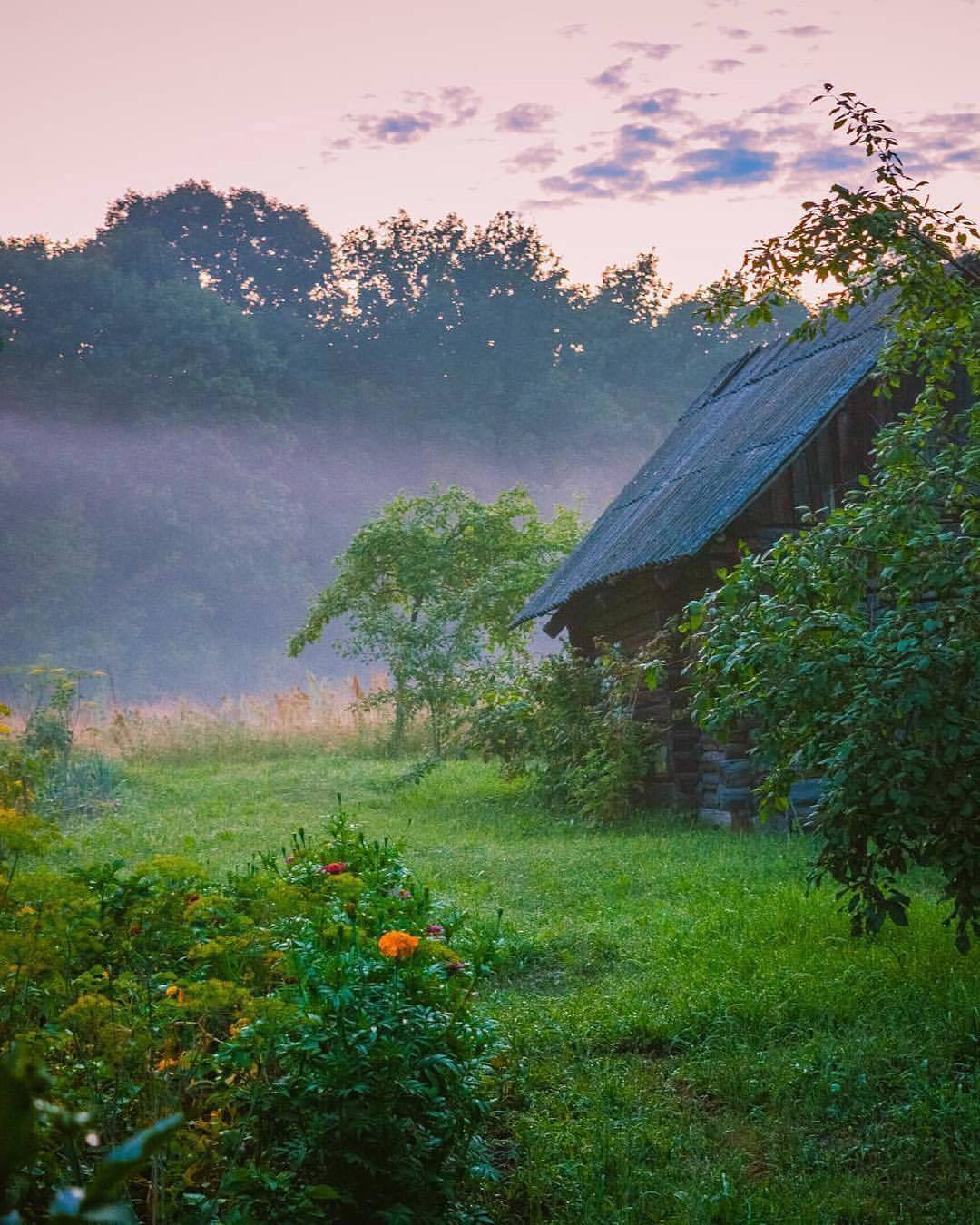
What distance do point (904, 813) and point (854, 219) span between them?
93.3 inches

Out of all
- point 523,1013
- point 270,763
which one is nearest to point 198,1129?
point 523,1013

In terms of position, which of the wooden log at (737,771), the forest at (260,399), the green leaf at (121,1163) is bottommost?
the wooden log at (737,771)

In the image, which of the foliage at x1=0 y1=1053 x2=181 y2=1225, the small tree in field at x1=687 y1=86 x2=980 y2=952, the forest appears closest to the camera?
the foliage at x1=0 y1=1053 x2=181 y2=1225

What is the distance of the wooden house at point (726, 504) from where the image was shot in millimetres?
10734

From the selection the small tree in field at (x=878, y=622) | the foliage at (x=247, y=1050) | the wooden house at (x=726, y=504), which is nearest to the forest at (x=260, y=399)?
the wooden house at (x=726, y=504)

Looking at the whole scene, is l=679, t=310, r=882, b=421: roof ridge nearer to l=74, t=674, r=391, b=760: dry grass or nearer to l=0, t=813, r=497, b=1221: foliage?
l=0, t=813, r=497, b=1221: foliage

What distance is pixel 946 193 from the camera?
507 centimetres

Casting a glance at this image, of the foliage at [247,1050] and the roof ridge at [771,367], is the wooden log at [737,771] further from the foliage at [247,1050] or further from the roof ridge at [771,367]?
the foliage at [247,1050]

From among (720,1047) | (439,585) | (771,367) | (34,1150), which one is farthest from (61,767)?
(34,1150)

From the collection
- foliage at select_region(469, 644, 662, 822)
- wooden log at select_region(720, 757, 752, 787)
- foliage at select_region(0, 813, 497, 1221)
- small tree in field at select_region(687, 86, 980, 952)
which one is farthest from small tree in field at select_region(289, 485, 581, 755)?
foliage at select_region(0, 813, 497, 1221)

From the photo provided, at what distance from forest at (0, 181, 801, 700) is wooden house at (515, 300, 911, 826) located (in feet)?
111

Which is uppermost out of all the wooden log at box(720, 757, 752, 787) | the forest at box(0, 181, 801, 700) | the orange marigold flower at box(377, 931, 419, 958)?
the forest at box(0, 181, 801, 700)

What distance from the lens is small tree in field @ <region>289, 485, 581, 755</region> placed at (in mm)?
21156

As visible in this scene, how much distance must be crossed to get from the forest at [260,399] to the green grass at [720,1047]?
38.5 meters
